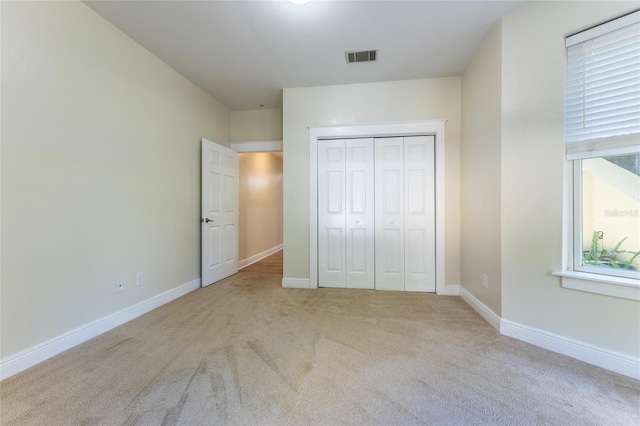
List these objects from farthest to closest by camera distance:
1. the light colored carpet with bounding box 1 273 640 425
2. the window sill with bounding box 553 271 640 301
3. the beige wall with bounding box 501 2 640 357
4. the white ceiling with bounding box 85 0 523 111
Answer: the white ceiling with bounding box 85 0 523 111, the beige wall with bounding box 501 2 640 357, the window sill with bounding box 553 271 640 301, the light colored carpet with bounding box 1 273 640 425

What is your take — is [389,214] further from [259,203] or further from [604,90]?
[259,203]

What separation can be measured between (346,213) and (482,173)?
61.5 inches

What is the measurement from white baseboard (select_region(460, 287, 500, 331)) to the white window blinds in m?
1.41

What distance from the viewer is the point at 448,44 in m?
2.46

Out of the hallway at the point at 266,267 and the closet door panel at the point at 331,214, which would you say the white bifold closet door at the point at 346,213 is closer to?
the closet door panel at the point at 331,214

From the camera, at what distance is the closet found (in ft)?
10.4

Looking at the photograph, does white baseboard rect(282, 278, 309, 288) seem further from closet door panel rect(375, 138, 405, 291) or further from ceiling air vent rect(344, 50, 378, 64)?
ceiling air vent rect(344, 50, 378, 64)

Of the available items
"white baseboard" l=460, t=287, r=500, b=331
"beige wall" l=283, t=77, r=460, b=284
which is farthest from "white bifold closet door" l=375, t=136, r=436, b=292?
"white baseboard" l=460, t=287, r=500, b=331

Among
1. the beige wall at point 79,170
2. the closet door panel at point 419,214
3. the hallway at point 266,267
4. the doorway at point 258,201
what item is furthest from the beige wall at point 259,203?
the closet door panel at point 419,214

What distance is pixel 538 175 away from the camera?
191 centimetres

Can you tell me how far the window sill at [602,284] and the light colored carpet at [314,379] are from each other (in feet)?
1.63

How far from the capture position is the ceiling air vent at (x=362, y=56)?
2592 millimetres

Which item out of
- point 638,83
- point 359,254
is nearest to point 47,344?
point 359,254

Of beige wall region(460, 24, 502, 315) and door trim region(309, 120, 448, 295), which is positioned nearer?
beige wall region(460, 24, 502, 315)
